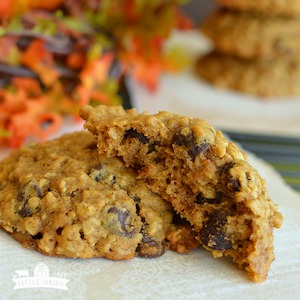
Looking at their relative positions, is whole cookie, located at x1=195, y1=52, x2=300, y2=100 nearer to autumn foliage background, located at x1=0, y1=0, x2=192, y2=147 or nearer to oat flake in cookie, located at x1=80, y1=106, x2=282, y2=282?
autumn foliage background, located at x1=0, y1=0, x2=192, y2=147

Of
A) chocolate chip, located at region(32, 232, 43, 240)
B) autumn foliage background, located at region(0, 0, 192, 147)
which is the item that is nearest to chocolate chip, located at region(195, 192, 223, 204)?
chocolate chip, located at region(32, 232, 43, 240)

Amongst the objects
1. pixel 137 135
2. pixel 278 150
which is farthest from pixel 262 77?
pixel 137 135

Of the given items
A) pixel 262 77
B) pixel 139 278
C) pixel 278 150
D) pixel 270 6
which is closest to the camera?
pixel 139 278

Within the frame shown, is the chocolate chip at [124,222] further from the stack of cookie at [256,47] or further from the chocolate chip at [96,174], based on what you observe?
the stack of cookie at [256,47]

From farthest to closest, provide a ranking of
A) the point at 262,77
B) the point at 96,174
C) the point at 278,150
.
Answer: the point at 262,77 < the point at 278,150 < the point at 96,174

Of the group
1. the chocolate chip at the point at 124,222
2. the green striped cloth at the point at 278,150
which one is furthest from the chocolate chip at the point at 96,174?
the green striped cloth at the point at 278,150

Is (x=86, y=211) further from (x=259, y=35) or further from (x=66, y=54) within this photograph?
(x=259, y=35)
